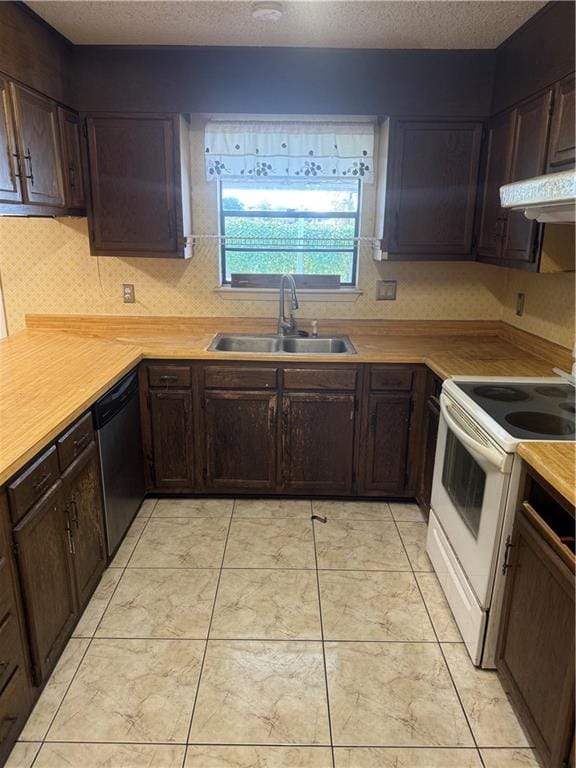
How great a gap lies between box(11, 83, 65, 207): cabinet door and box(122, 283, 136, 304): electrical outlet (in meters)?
0.70

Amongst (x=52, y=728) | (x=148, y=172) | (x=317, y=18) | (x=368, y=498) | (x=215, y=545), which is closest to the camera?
(x=52, y=728)

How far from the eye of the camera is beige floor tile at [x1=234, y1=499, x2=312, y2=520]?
9.54 feet

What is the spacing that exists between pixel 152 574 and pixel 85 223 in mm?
2072

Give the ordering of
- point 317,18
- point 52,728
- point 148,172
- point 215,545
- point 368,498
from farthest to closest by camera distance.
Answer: point 368,498
point 148,172
point 215,545
point 317,18
point 52,728

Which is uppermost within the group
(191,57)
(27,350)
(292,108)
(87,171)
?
(191,57)

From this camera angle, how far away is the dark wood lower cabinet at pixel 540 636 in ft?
4.47

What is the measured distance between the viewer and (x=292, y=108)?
274cm

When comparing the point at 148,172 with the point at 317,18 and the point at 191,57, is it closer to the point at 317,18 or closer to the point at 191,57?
the point at 191,57

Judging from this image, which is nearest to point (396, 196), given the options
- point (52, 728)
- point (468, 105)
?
point (468, 105)

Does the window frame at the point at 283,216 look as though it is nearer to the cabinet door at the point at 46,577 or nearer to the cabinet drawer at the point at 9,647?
the cabinet door at the point at 46,577

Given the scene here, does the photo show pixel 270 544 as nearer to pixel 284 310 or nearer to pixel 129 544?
pixel 129 544

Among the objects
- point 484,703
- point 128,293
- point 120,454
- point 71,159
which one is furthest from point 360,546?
point 71,159

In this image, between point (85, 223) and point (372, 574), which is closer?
point (372, 574)

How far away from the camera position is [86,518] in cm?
212
